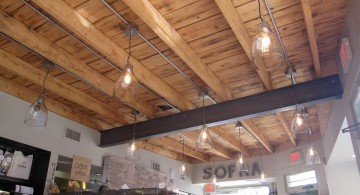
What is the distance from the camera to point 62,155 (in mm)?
4758

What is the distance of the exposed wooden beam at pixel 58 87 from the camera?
3.65 metres

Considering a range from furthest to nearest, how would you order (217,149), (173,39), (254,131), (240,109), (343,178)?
(217,149), (254,131), (343,178), (240,109), (173,39)

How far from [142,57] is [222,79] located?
1188 mm

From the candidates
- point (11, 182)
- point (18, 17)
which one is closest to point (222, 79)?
point (18, 17)

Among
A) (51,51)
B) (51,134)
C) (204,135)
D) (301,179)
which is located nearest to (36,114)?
(51,51)

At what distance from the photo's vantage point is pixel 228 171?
799cm

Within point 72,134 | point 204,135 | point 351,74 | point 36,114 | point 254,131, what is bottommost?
point 204,135

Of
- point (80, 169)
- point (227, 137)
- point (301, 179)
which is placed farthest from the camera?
point (301, 179)

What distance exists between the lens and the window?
20.9 ft

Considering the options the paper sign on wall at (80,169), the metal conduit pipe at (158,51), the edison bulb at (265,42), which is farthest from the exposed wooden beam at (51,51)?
the paper sign on wall at (80,169)

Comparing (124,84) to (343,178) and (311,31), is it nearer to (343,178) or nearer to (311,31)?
(311,31)

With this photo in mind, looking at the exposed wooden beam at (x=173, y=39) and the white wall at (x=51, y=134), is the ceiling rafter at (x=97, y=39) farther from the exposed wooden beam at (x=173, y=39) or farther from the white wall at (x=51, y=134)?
the white wall at (x=51, y=134)

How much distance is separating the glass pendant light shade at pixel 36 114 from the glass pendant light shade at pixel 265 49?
8.23 feet

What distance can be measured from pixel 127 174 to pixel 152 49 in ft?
10.6
